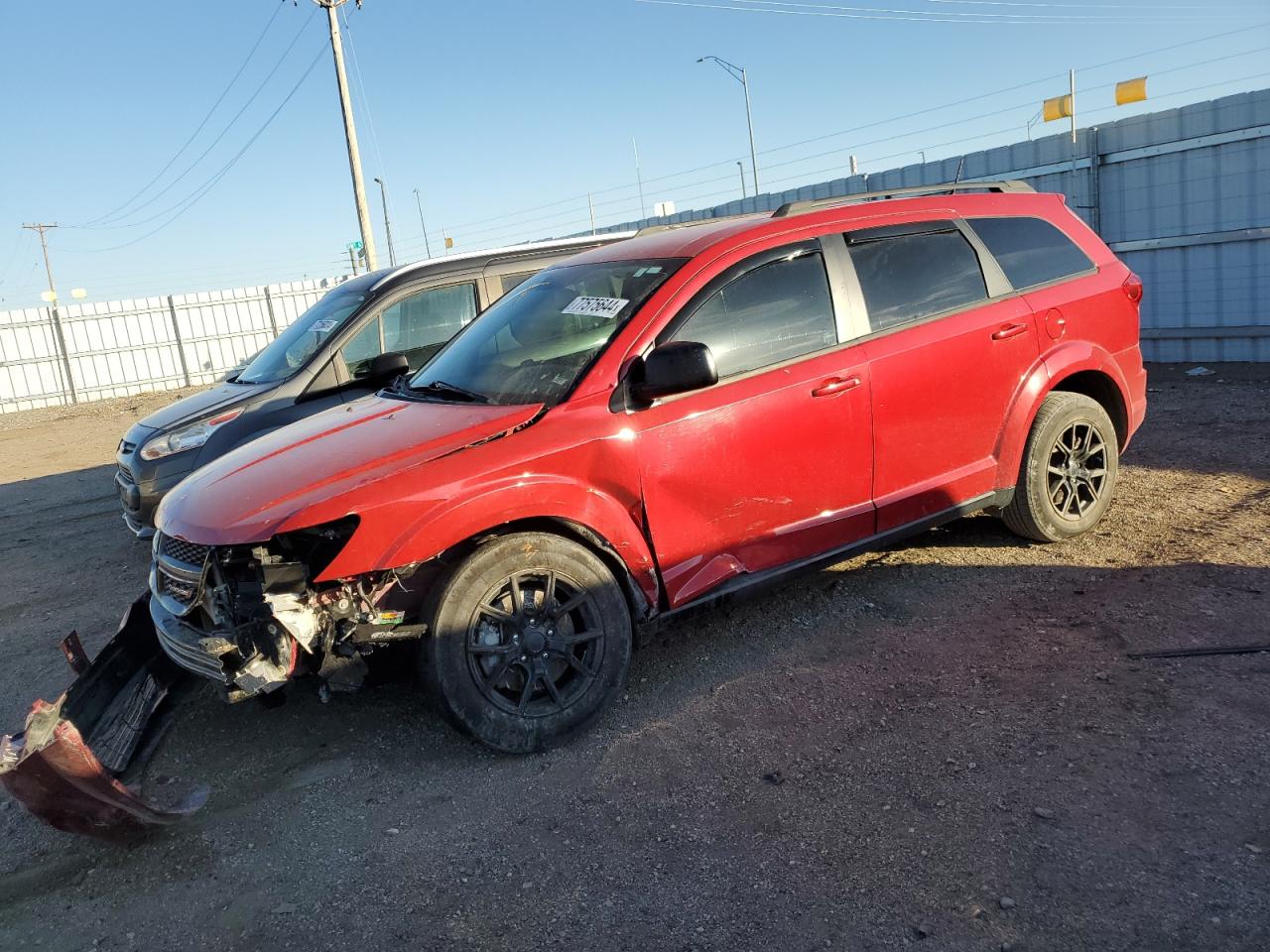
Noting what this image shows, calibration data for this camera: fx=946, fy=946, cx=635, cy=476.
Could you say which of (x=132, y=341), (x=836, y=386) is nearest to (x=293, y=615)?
(x=836, y=386)

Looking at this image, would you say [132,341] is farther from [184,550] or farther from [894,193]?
[894,193]

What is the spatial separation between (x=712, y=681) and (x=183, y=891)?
7.09ft

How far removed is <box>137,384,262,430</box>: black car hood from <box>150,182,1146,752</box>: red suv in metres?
2.54

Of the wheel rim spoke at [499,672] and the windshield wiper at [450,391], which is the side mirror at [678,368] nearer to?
the windshield wiper at [450,391]

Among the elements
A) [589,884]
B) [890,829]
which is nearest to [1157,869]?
[890,829]

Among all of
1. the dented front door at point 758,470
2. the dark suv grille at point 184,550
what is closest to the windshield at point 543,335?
the dented front door at point 758,470

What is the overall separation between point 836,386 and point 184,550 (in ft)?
9.41

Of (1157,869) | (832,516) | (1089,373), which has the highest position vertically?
(1089,373)

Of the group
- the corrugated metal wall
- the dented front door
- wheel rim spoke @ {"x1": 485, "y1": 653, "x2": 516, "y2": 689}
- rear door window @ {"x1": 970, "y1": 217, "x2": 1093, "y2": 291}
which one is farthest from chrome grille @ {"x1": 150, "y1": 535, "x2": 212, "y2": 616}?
the corrugated metal wall

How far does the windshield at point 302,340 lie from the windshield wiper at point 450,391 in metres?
2.67

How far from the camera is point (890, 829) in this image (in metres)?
2.99

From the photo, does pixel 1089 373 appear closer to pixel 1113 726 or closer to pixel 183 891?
pixel 1113 726

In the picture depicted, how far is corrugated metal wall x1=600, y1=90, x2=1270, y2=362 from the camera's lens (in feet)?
32.9

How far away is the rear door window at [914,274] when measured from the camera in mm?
4578
